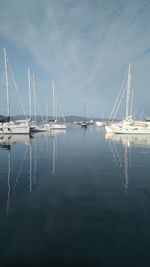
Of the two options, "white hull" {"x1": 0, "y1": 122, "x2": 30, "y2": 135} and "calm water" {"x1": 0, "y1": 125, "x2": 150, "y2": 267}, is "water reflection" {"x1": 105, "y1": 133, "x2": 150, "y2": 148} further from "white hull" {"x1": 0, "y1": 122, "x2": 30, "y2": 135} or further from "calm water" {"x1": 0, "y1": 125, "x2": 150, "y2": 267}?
"calm water" {"x1": 0, "y1": 125, "x2": 150, "y2": 267}

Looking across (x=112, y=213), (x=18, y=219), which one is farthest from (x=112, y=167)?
(x=18, y=219)

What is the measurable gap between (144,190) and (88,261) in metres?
7.58

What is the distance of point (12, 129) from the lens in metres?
58.6

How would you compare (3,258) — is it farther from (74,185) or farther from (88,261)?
(74,185)

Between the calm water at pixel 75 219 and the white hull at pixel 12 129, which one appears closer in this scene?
the calm water at pixel 75 219

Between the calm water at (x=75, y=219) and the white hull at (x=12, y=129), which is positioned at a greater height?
the white hull at (x=12, y=129)

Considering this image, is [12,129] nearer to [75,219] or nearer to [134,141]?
[134,141]

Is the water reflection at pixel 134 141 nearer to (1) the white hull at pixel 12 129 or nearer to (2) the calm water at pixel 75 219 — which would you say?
(1) the white hull at pixel 12 129

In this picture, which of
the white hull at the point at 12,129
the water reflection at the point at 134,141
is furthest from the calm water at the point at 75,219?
the white hull at the point at 12,129

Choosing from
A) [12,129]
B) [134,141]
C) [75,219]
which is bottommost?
[134,141]

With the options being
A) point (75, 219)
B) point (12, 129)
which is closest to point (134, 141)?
point (12, 129)

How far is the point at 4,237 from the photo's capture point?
7.87 metres

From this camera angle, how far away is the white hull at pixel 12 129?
5828cm

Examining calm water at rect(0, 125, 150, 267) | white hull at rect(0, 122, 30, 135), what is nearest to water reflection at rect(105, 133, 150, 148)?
white hull at rect(0, 122, 30, 135)
